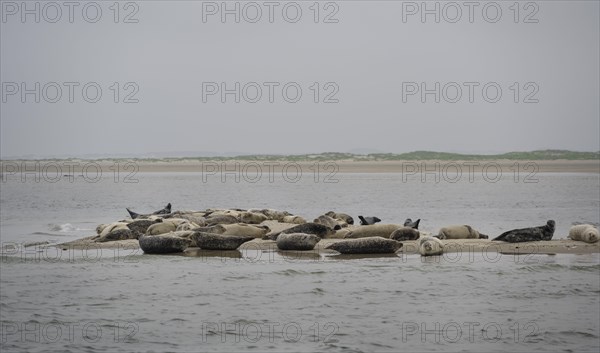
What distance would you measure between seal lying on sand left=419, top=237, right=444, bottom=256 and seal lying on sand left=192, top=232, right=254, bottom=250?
3.24 metres

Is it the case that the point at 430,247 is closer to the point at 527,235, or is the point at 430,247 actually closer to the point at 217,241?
the point at 527,235

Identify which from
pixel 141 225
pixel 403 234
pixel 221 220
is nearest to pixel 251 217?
pixel 221 220

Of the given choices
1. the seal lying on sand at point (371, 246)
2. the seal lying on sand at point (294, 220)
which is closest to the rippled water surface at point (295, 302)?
the seal lying on sand at point (371, 246)

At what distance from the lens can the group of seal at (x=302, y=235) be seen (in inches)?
538

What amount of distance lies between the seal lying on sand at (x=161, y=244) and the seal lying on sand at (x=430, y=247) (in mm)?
4138

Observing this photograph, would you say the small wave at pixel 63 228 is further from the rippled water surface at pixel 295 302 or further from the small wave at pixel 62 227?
the rippled water surface at pixel 295 302

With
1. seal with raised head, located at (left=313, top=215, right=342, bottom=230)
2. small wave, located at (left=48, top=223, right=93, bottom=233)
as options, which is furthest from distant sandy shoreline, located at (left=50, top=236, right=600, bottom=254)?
small wave, located at (left=48, top=223, right=93, bottom=233)

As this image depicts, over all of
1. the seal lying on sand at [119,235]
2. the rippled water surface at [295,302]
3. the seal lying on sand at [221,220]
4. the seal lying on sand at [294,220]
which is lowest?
the rippled water surface at [295,302]

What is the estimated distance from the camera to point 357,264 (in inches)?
485

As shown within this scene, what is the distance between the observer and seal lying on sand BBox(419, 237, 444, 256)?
1330 centimetres

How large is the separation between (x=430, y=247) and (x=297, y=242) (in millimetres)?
2376

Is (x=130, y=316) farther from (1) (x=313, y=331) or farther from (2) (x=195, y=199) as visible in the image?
(2) (x=195, y=199)

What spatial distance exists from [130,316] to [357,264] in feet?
14.9

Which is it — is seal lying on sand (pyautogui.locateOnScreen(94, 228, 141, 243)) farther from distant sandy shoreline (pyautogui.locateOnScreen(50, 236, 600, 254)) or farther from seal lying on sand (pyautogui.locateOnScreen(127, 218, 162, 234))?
distant sandy shoreline (pyautogui.locateOnScreen(50, 236, 600, 254))
